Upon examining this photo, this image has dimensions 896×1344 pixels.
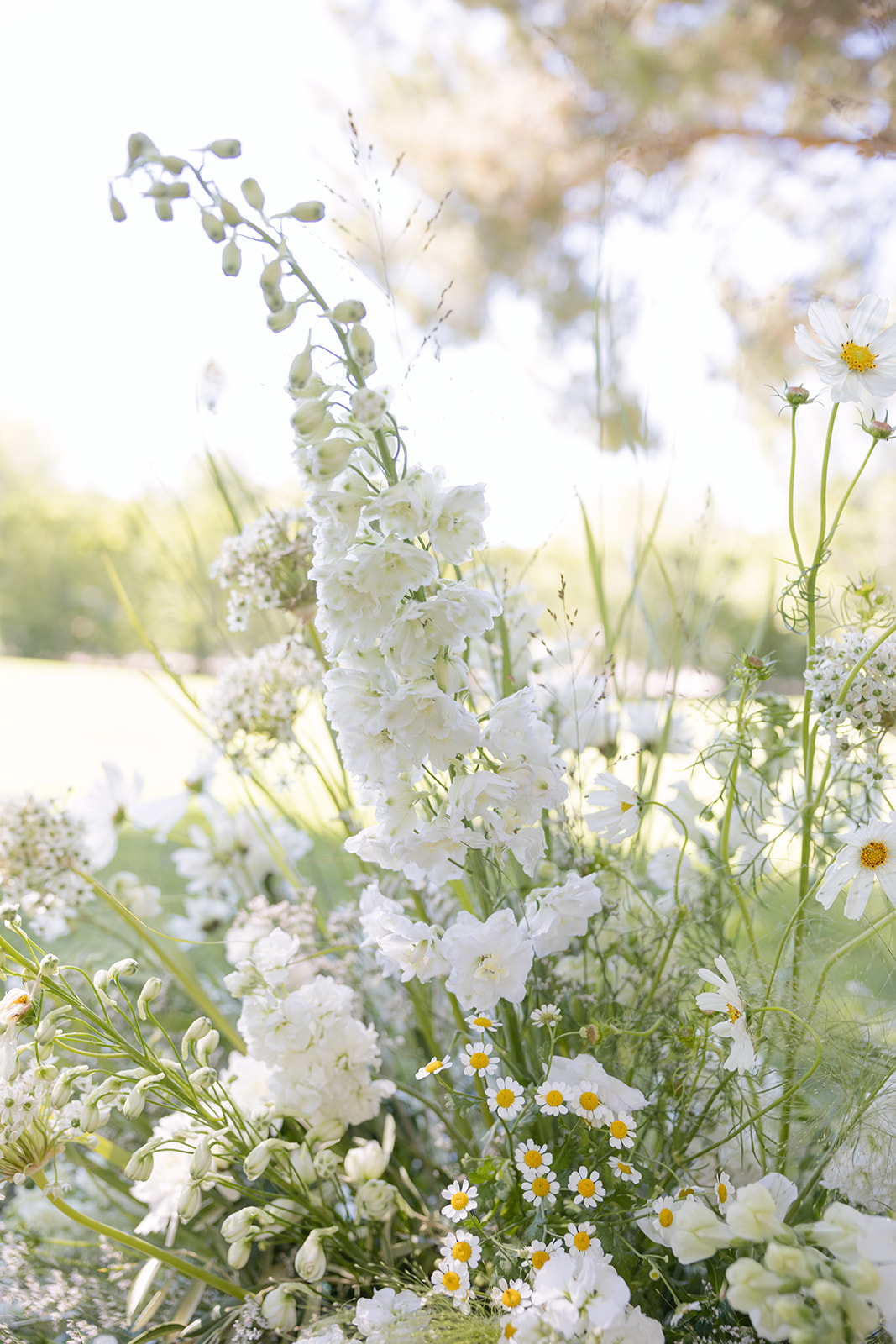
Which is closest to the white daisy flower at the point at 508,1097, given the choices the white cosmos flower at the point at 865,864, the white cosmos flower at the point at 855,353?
the white cosmos flower at the point at 865,864

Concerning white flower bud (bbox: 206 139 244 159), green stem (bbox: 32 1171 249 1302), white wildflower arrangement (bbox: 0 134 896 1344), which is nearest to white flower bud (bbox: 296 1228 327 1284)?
white wildflower arrangement (bbox: 0 134 896 1344)

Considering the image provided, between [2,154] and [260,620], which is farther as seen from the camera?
[2,154]

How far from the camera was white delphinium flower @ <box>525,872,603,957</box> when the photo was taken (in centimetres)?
58

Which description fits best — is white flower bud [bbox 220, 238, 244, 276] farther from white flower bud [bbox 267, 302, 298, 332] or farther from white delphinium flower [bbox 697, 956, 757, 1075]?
white delphinium flower [bbox 697, 956, 757, 1075]

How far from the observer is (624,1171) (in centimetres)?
57

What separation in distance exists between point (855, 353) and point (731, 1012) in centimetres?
45

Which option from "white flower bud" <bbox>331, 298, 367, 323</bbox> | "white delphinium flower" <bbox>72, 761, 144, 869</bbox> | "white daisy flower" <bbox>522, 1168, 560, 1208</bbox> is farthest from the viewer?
"white delphinium flower" <bbox>72, 761, 144, 869</bbox>

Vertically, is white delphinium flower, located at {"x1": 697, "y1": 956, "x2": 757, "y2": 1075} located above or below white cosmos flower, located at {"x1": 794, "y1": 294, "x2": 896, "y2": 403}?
below

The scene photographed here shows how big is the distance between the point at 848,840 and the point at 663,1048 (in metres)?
0.25

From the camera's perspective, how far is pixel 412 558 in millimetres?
486

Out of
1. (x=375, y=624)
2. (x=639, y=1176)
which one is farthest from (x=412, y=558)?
(x=639, y=1176)

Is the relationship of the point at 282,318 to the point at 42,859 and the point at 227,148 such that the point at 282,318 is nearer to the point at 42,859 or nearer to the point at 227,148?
the point at 227,148

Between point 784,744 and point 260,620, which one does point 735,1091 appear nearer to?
point 784,744

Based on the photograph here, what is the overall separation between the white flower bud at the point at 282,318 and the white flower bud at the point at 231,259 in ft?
0.09
